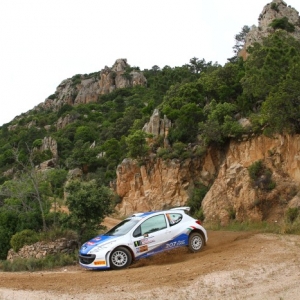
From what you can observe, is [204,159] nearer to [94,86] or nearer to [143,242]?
[143,242]

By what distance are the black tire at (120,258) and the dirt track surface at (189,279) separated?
281 millimetres

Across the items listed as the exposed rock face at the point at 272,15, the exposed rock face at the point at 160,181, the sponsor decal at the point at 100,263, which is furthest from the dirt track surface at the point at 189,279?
the exposed rock face at the point at 272,15

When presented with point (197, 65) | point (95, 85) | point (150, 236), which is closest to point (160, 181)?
point (150, 236)

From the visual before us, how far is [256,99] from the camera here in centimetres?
2745


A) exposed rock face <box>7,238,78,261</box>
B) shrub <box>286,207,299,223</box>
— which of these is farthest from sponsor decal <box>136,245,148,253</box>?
shrub <box>286,207,299,223</box>

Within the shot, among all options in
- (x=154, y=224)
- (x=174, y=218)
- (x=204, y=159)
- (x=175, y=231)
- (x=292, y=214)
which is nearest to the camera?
(x=154, y=224)

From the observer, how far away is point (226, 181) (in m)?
23.8

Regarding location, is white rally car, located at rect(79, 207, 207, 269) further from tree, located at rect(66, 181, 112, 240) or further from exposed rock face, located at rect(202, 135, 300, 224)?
exposed rock face, located at rect(202, 135, 300, 224)

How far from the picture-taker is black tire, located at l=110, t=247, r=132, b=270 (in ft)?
36.5

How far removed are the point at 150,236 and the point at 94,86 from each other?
9463 cm

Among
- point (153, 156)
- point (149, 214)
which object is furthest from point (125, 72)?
point (149, 214)

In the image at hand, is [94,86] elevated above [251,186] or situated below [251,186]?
above

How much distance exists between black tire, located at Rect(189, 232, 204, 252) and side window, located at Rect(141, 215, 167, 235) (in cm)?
98

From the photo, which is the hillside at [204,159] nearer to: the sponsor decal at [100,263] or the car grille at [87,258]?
the car grille at [87,258]
